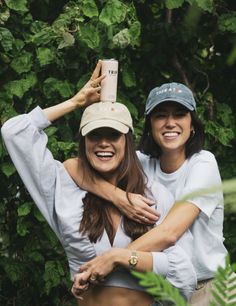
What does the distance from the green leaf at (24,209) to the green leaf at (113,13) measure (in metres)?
1.19

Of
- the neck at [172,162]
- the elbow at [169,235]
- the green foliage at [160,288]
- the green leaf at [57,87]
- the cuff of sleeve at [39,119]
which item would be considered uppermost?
the green foliage at [160,288]

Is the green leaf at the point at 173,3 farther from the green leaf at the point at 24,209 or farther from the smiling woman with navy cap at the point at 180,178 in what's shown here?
the green leaf at the point at 24,209

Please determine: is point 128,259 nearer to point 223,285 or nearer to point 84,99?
point 84,99

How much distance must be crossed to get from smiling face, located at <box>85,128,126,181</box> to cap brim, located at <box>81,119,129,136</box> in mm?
21

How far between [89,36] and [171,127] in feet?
4.86

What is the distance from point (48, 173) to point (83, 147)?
20 cm

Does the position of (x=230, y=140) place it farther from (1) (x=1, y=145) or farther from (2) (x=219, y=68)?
(1) (x=1, y=145)

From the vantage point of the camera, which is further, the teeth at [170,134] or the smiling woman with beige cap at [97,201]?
the teeth at [170,134]

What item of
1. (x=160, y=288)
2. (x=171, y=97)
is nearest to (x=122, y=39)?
(x=171, y=97)

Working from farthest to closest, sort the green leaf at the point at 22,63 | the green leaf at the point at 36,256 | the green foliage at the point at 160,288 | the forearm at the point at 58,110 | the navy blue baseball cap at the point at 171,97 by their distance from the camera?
1. the green leaf at the point at 36,256
2. the green leaf at the point at 22,63
3. the forearm at the point at 58,110
4. the navy blue baseball cap at the point at 171,97
5. the green foliage at the point at 160,288

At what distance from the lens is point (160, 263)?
3004mm

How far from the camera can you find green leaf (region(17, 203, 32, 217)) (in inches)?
185

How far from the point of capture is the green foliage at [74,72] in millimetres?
4566

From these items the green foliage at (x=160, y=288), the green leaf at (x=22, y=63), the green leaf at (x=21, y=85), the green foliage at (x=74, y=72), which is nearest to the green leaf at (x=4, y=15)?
the green foliage at (x=74, y=72)
